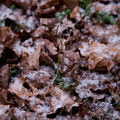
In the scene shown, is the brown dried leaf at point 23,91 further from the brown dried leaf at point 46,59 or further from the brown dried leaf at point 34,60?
the brown dried leaf at point 46,59

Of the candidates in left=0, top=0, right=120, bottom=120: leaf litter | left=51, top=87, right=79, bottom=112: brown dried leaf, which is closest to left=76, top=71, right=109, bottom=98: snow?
left=0, top=0, right=120, bottom=120: leaf litter

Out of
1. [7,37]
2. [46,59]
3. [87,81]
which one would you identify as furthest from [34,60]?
[87,81]

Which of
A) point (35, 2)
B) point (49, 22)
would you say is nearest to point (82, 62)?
point (49, 22)

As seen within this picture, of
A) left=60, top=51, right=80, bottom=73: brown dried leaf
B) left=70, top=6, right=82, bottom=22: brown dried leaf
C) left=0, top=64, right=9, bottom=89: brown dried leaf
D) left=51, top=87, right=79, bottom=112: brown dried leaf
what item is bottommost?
left=51, top=87, right=79, bottom=112: brown dried leaf

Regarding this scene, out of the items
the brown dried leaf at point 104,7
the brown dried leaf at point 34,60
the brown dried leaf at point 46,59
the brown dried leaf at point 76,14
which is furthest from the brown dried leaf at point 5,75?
the brown dried leaf at point 104,7

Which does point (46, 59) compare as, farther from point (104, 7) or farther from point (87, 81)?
point (104, 7)

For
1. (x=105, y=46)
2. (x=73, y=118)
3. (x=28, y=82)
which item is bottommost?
(x=73, y=118)

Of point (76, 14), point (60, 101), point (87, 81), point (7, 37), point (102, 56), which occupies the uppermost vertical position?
point (76, 14)

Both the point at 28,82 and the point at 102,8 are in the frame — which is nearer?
the point at 28,82

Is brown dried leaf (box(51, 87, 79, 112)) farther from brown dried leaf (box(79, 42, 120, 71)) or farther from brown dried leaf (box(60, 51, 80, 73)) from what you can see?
brown dried leaf (box(79, 42, 120, 71))

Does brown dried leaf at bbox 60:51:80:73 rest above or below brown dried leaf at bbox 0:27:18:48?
→ below

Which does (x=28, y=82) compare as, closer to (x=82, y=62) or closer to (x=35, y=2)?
(x=82, y=62)
